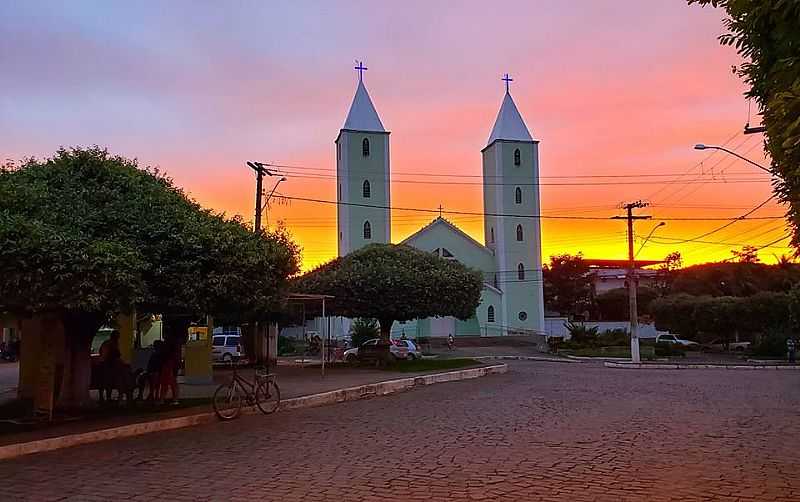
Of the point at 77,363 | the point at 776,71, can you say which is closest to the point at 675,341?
the point at 77,363

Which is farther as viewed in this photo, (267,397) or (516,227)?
(516,227)

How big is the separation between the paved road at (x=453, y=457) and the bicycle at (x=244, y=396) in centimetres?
38

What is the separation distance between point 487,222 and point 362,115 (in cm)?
1370

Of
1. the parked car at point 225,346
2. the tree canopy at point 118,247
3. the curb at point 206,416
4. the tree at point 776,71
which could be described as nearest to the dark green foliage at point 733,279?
the parked car at point 225,346

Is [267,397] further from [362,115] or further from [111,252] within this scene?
[362,115]

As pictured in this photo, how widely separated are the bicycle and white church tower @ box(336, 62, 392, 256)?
43.7 m

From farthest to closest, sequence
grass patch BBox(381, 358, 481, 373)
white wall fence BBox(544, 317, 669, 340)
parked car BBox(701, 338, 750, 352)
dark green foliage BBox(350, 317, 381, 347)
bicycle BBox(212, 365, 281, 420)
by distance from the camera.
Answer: white wall fence BBox(544, 317, 669, 340) < parked car BBox(701, 338, 750, 352) < dark green foliage BBox(350, 317, 381, 347) < grass patch BBox(381, 358, 481, 373) < bicycle BBox(212, 365, 281, 420)

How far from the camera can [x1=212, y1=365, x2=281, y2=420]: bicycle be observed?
1431 centimetres

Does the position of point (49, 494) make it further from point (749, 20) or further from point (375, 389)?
point (375, 389)

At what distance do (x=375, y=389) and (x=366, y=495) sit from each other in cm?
1234

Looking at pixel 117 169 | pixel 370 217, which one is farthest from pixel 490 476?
pixel 370 217

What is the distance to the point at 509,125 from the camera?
6556 centimetres

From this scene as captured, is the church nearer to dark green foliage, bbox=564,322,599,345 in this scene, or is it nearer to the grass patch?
dark green foliage, bbox=564,322,599,345

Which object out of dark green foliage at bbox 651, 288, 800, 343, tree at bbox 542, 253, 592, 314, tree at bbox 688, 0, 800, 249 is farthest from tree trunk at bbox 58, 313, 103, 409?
tree at bbox 542, 253, 592, 314
